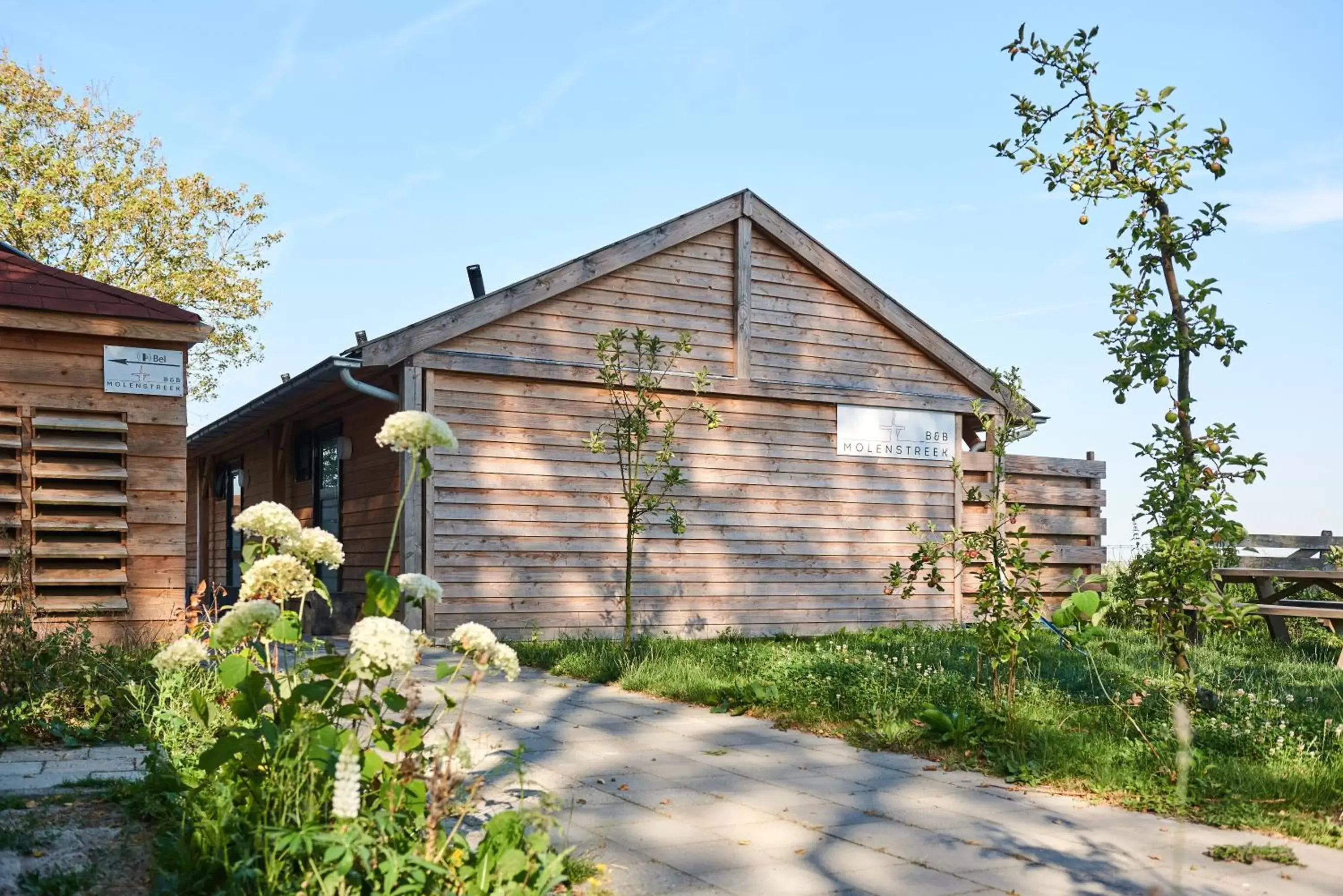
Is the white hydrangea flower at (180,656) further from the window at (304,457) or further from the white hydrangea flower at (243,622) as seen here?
the window at (304,457)

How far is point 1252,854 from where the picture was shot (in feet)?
13.8

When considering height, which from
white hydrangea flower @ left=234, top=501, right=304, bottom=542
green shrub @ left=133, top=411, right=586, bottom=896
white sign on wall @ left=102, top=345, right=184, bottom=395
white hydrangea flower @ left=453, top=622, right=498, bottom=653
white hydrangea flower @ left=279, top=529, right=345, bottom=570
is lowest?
green shrub @ left=133, top=411, right=586, bottom=896

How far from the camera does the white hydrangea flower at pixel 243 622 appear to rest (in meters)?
3.44

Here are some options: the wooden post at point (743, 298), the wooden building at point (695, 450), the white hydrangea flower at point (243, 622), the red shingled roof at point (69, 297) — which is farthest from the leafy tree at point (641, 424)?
the white hydrangea flower at point (243, 622)

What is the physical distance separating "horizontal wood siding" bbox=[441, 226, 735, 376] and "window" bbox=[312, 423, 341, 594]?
3.17 metres

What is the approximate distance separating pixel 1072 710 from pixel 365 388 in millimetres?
7396

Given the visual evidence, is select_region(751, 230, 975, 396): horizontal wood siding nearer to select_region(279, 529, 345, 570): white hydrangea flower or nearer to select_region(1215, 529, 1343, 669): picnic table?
select_region(1215, 529, 1343, 669): picnic table

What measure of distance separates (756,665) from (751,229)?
6687mm

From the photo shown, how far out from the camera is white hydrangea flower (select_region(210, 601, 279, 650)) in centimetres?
344

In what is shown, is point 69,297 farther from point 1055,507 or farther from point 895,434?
point 1055,507

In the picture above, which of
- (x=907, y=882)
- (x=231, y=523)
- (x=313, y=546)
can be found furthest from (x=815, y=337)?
(x=231, y=523)

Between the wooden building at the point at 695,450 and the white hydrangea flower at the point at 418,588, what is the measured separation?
7.96 meters

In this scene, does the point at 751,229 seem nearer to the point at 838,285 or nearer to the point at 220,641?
the point at 838,285

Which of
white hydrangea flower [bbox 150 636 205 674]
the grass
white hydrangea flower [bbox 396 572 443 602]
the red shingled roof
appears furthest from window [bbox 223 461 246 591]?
white hydrangea flower [bbox 396 572 443 602]
